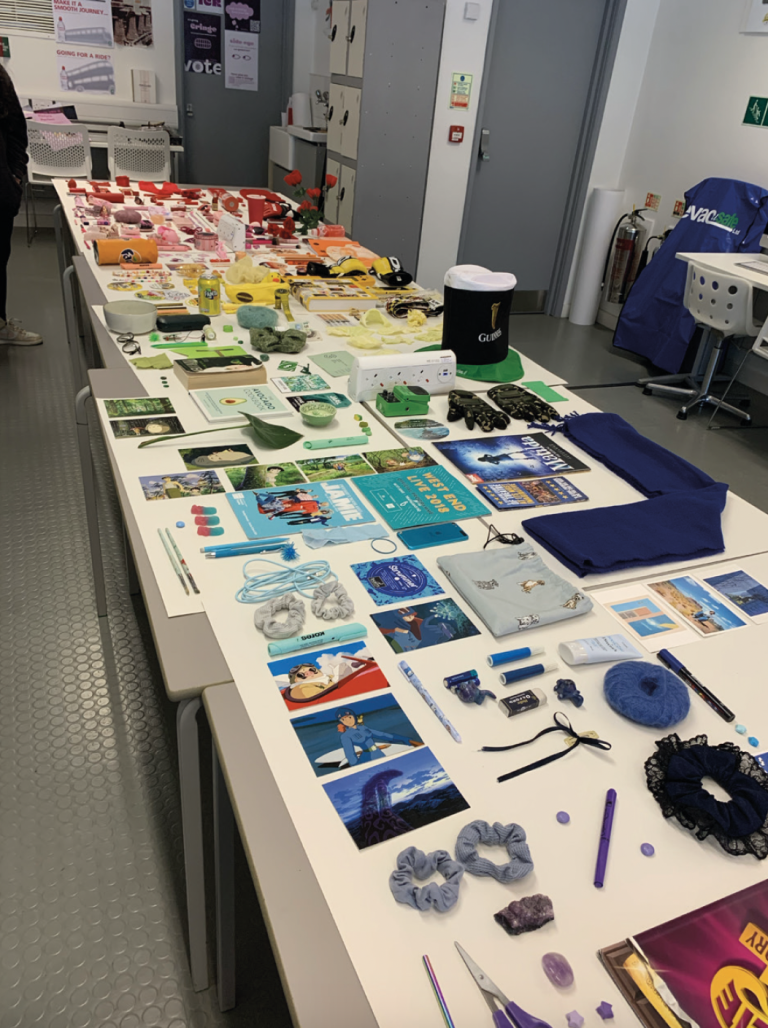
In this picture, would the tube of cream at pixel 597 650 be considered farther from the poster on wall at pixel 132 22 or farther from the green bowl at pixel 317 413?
the poster on wall at pixel 132 22

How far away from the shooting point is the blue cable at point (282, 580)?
1232 millimetres

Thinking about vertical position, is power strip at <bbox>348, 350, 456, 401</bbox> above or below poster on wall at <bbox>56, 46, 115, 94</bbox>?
below

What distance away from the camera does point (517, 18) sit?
15.6 feet

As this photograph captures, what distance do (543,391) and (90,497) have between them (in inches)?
53.4

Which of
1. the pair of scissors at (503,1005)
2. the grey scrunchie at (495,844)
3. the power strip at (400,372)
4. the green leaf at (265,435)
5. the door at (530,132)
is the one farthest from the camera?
the door at (530,132)

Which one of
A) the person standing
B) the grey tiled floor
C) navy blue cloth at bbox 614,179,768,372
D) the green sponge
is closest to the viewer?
the grey tiled floor

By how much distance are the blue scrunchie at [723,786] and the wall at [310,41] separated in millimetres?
7613

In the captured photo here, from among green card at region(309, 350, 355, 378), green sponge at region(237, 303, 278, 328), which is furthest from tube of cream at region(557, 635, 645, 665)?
green sponge at region(237, 303, 278, 328)

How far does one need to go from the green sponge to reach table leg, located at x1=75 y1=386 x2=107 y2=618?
556 mm

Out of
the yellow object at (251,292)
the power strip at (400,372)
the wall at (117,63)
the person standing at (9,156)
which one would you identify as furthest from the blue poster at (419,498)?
the wall at (117,63)

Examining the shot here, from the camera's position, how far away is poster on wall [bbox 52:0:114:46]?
20.5 feet

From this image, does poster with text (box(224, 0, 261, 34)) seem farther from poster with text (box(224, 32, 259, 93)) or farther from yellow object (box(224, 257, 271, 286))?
yellow object (box(224, 257, 271, 286))

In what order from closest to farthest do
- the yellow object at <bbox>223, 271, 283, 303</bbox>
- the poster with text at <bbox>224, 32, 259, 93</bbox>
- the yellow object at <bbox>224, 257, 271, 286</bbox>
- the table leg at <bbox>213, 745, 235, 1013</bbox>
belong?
the table leg at <bbox>213, 745, 235, 1013</bbox> → the yellow object at <bbox>223, 271, 283, 303</bbox> → the yellow object at <bbox>224, 257, 271, 286</bbox> → the poster with text at <bbox>224, 32, 259, 93</bbox>

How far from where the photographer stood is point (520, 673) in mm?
1114
